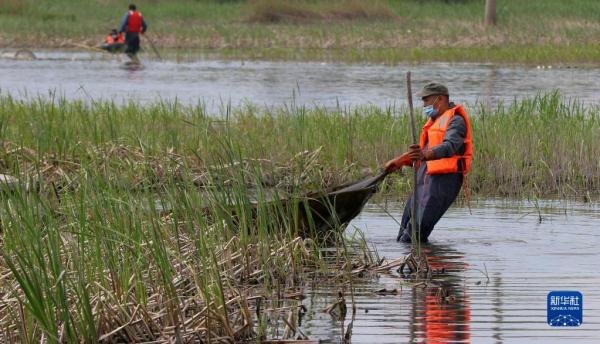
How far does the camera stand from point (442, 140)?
1084 centimetres

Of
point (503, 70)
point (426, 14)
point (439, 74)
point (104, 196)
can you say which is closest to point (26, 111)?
point (104, 196)

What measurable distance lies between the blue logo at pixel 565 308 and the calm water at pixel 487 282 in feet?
0.19

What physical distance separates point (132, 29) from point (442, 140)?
1033 inches

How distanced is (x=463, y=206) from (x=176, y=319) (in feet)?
21.5

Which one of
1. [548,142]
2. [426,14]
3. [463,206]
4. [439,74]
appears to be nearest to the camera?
[463,206]

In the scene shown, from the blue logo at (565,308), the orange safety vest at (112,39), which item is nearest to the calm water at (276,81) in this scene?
the orange safety vest at (112,39)

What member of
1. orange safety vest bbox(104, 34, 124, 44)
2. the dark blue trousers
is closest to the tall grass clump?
orange safety vest bbox(104, 34, 124, 44)

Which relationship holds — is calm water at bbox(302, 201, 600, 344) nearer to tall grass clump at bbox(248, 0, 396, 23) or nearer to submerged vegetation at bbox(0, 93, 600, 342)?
submerged vegetation at bbox(0, 93, 600, 342)

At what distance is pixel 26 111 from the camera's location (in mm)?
16469

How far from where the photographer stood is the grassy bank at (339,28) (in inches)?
1473

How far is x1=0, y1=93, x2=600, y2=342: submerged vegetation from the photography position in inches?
291

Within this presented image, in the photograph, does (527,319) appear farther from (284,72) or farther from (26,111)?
(284,72)

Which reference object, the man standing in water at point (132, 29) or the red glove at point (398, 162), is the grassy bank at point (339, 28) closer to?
the man standing in water at point (132, 29)

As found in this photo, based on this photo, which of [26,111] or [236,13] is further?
[236,13]
